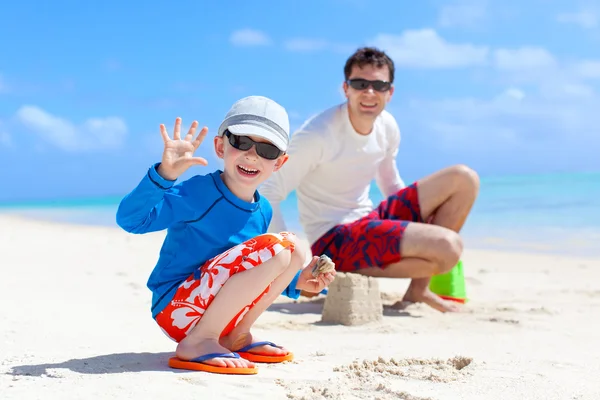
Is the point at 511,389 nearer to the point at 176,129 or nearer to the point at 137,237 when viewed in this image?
the point at 176,129

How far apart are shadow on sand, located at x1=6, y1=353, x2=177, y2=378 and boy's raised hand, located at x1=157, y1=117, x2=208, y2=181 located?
0.68 metres

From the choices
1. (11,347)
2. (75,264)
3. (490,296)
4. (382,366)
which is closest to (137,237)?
(75,264)

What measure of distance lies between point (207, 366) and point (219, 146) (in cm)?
82

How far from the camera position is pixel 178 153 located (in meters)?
2.27

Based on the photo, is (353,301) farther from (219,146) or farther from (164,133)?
(164,133)

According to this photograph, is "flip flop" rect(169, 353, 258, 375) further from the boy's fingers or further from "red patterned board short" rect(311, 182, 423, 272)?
"red patterned board short" rect(311, 182, 423, 272)

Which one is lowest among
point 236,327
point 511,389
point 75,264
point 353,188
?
point 511,389

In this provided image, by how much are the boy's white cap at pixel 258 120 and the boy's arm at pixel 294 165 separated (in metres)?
1.37

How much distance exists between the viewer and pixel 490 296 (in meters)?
4.83

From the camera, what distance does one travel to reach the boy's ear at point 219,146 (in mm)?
2518

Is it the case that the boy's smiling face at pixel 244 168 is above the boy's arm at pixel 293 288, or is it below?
above

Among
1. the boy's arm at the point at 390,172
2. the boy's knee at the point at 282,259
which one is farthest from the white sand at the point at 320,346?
the boy's arm at the point at 390,172

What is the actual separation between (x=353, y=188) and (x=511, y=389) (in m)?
2.04

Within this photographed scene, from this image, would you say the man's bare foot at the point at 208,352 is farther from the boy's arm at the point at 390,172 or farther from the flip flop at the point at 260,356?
the boy's arm at the point at 390,172
